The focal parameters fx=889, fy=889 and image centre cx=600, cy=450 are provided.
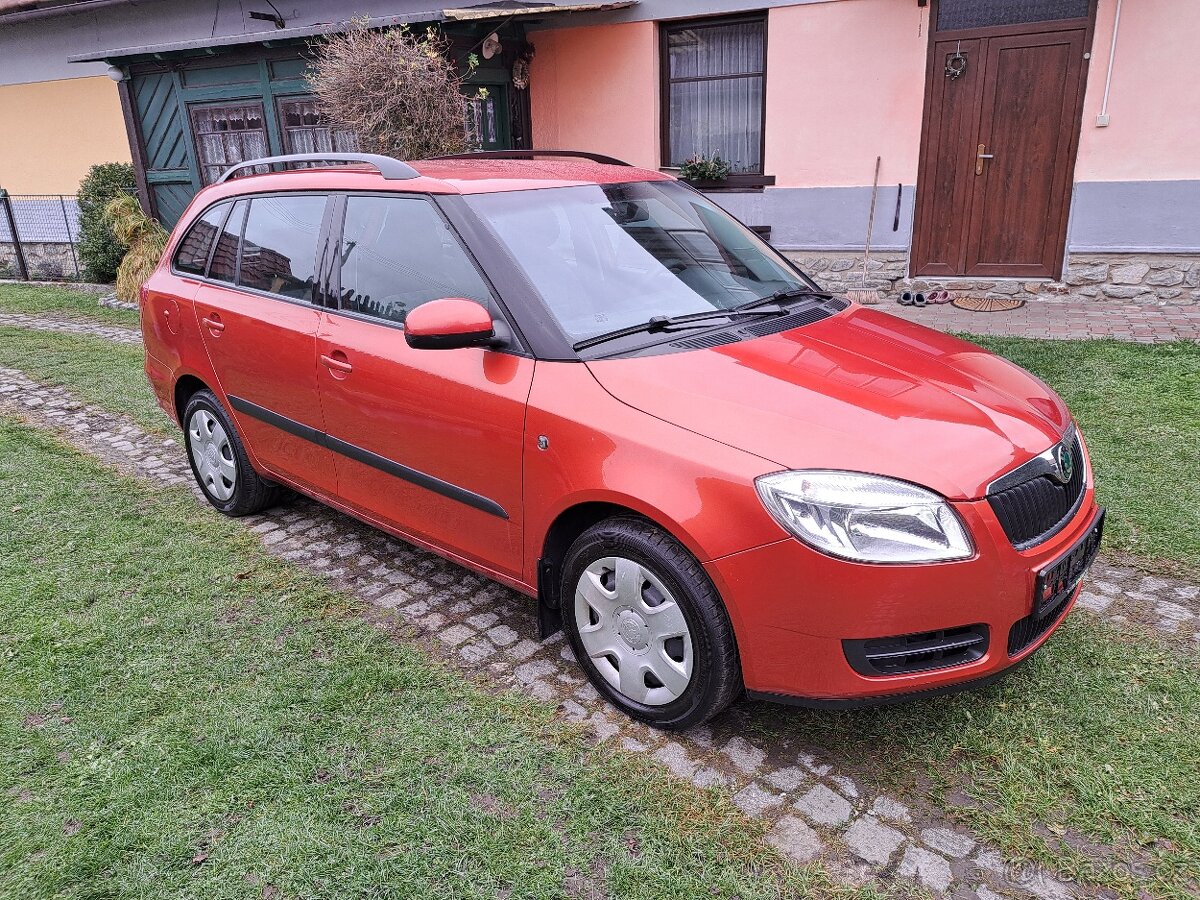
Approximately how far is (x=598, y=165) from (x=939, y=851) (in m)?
3.09

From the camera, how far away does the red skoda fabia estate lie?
245cm

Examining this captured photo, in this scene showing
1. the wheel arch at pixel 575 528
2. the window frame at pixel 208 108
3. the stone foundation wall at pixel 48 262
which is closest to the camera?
the wheel arch at pixel 575 528

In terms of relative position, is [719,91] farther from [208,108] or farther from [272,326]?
[272,326]

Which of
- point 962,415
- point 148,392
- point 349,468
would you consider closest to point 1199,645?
point 962,415

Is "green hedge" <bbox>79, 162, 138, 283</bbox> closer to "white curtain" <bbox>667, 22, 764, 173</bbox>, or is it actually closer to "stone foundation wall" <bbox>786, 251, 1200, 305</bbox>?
"white curtain" <bbox>667, 22, 764, 173</bbox>

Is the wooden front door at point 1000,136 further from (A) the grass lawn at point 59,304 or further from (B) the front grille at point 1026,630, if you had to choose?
(A) the grass lawn at point 59,304

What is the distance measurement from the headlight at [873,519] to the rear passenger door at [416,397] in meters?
1.01

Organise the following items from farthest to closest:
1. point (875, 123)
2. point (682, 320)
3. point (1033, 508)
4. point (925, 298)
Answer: point (925, 298) → point (875, 123) → point (682, 320) → point (1033, 508)

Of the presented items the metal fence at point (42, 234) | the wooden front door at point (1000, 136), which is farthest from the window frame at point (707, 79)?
the metal fence at point (42, 234)

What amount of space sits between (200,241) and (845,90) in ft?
22.9

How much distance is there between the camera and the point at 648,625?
2.77 meters

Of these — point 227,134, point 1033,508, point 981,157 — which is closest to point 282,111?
point 227,134

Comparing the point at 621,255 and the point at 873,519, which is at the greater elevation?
the point at 621,255

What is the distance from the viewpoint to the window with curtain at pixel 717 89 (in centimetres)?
988
